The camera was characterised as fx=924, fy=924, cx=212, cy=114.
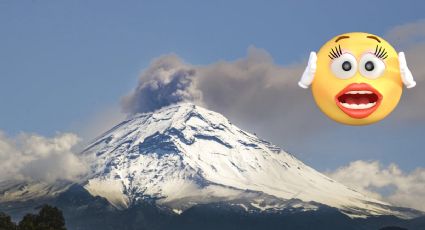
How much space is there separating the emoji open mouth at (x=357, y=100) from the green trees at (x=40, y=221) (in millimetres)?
76061

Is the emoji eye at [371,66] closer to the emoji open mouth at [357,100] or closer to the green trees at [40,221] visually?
the emoji open mouth at [357,100]

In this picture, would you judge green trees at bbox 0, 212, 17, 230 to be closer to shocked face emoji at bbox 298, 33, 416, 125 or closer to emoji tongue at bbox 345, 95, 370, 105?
emoji tongue at bbox 345, 95, 370, 105

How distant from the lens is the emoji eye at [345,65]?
3167 centimetres

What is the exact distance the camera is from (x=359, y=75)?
3175 centimetres

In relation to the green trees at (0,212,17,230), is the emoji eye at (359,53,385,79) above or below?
below

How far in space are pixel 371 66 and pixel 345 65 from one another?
0.88 meters

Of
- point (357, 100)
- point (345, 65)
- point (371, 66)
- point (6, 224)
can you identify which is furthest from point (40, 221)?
point (371, 66)

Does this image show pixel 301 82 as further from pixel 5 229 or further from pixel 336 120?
pixel 5 229

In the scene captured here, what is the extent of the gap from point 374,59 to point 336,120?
9.71 feet

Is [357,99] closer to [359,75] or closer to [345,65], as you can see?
[359,75]

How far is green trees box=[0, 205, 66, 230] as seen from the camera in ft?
343

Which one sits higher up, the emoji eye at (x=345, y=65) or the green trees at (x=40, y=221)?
the green trees at (x=40, y=221)

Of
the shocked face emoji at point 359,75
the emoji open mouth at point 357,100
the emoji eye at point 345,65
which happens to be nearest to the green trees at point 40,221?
the emoji open mouth at point 357,100

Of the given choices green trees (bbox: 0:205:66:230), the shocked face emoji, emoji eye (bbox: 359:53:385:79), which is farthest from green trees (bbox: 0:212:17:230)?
emoji eye (bbox: 359:53:385:79)
